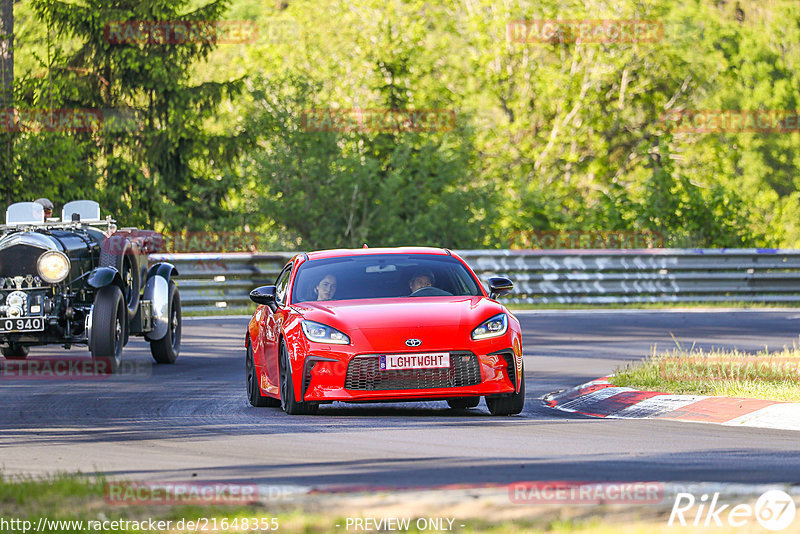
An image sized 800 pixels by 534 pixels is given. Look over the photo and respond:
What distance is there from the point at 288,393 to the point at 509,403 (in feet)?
5.55

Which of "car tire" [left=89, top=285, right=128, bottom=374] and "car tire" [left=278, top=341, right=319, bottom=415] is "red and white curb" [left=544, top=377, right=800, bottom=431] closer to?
"car tire" [left=278, top=341, right=319, bottom=415]

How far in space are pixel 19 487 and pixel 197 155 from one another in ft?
87.3


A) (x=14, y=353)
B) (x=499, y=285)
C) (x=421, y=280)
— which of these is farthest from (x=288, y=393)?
(x=14, y=353)

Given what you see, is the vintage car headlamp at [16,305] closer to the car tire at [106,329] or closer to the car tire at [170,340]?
the car tire at [106,329]

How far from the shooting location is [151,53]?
33000 millimetres

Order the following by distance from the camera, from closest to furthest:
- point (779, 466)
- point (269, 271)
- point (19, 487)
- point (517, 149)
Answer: point (19, 487) → point (779, 466) → point (269, 271) → point (517, 149)

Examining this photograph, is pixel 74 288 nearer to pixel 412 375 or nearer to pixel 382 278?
pixel 382 278

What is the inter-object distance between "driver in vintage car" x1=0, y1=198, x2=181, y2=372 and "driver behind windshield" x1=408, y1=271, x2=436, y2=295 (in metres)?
4.13

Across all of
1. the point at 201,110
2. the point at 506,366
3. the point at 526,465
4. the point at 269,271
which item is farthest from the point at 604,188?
the point at 526,465

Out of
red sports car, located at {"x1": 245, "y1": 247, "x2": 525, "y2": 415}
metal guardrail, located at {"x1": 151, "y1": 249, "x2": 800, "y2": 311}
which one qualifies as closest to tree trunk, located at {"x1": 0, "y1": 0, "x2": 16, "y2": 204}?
metal guardrail, located at {"x1": 151, "y1": 249, "x2": 800, "y2": 311}

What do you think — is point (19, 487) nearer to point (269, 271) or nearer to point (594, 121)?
point (269, 271)

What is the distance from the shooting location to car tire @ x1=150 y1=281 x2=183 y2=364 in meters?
16.0

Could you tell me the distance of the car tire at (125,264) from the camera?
1532cm

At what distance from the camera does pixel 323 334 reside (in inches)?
413
